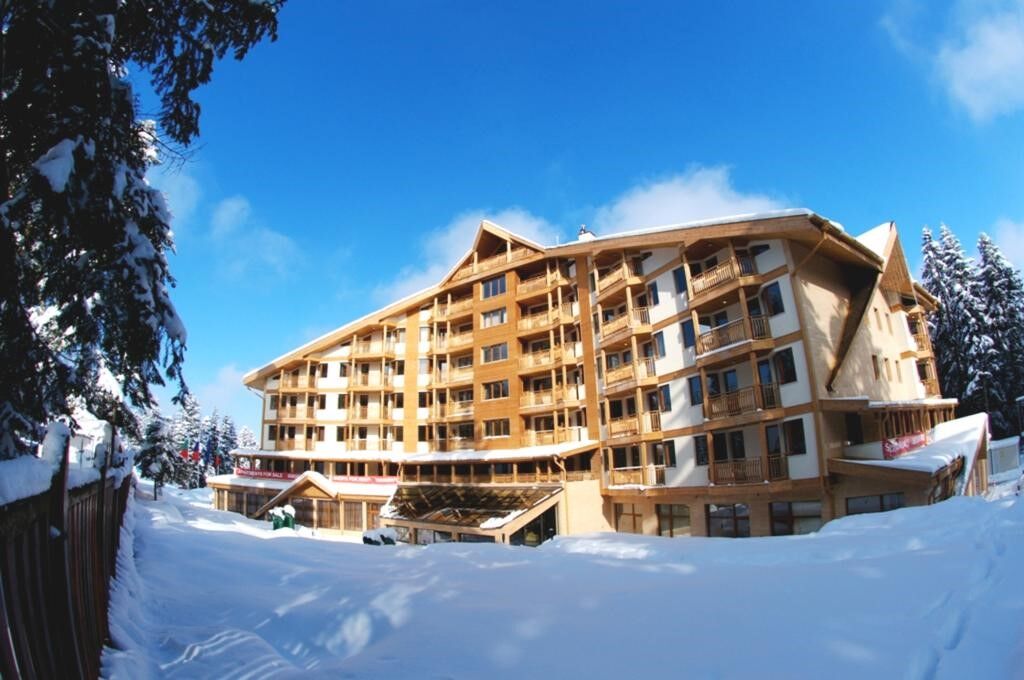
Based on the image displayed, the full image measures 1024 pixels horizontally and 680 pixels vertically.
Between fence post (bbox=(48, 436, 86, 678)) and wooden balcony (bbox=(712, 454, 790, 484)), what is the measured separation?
22.8 metres

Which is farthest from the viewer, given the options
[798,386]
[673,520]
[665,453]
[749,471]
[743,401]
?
[665,453]

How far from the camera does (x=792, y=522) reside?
21.7 m

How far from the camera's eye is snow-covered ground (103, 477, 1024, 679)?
5.27 metres

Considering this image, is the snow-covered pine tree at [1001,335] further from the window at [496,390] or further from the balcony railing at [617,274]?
the window at [496,390]

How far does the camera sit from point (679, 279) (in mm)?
27719

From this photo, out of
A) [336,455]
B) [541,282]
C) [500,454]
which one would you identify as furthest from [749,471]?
[336,455]

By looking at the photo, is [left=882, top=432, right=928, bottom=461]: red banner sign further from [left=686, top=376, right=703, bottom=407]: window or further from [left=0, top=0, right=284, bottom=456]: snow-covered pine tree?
[left=0, top=0, right=284, bottom=456]: snow-covered pine tree

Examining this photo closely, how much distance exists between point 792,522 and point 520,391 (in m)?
19.6

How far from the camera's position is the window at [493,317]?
3972cm

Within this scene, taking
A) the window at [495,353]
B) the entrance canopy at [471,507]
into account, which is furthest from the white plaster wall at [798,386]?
the window at [495,353]

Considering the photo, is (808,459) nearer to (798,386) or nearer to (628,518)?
(798,386)

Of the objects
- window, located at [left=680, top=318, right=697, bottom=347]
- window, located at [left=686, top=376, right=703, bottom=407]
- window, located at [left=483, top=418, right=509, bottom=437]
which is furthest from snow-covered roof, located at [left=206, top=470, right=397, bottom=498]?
window, located at [left=680, top=318, right=697, bottom=347]

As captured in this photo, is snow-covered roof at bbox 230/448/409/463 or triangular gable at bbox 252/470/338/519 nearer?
triangular gable at bbox 252/470/338/519

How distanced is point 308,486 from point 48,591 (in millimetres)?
42805
